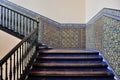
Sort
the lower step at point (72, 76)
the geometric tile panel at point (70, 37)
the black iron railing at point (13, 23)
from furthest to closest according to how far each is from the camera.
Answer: the geometric tile panel at point (70, 37), the black iron railing at point (13, 23), the lower step at point (72, 76)

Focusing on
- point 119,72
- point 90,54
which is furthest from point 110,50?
point 90,54

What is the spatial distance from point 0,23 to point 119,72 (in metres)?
4.25

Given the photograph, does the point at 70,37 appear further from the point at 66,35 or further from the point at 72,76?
the point at 72,76

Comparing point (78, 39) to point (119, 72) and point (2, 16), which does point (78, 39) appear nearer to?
point (2, 16)

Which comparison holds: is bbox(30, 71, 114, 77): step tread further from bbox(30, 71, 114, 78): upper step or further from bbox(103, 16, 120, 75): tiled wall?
bbox(103, 16, 120, 75): tiled wall

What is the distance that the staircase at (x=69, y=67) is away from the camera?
172 inches

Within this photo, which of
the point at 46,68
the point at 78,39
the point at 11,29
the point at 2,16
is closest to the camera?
the point at 46,68

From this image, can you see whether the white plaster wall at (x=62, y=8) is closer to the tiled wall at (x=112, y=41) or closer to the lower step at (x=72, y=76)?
the tiled wall at (x=112, y=41)

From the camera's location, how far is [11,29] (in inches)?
256

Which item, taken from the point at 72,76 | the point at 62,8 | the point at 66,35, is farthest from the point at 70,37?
the point at 72,76

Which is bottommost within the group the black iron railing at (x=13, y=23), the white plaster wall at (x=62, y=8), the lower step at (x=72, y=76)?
the lower step at (x=72, y=76)

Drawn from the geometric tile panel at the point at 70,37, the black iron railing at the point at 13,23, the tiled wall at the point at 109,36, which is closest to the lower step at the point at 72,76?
the tiled wall at the point at 109,36

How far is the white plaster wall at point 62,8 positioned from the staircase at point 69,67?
8.15 ft

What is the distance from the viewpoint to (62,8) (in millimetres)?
7688
